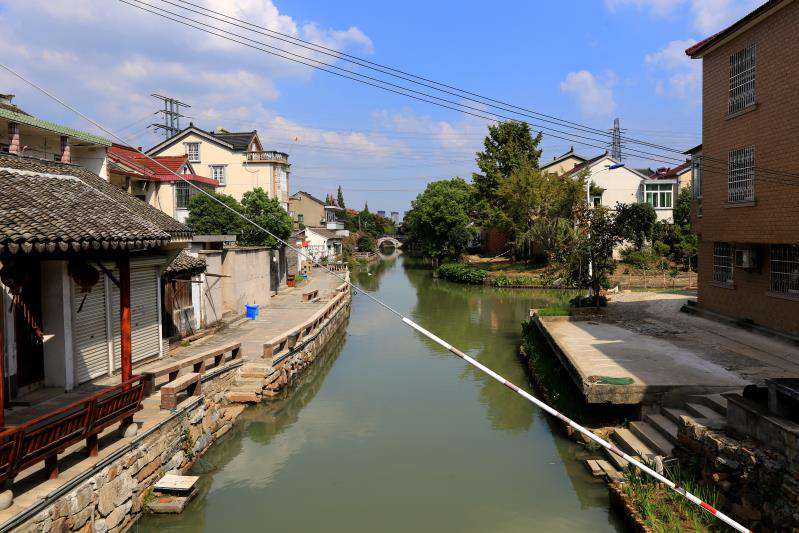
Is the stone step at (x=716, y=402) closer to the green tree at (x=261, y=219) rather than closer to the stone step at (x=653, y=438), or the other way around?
the stone step at (x=653, y=438)

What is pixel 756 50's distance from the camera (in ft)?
44.8

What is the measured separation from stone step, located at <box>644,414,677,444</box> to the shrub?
31931mm

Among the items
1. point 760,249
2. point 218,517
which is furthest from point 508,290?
point 218,517

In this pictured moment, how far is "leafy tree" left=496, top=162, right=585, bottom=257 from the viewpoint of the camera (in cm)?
3712

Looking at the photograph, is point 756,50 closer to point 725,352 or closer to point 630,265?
point 725,352

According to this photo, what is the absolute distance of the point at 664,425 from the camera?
871 centimetres

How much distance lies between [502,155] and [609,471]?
41.2 meters

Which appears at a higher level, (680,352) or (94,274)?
(94,274)

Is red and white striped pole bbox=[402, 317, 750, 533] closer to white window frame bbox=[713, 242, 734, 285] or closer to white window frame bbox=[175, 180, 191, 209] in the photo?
white window frame bbox=[713, 242, 734, 285]

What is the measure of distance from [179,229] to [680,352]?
11.7 m

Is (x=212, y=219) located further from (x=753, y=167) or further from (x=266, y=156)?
(x=753, y=167)

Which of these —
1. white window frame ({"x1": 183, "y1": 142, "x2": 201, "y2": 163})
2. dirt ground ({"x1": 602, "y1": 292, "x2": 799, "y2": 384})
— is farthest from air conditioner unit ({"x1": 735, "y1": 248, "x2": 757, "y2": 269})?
white window frame ({"x1": 183, "y1": 142, "x2": 201, "y2": 163})

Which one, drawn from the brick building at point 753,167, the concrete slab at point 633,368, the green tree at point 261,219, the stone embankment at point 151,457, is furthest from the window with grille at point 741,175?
→ the green tree at point 261,219

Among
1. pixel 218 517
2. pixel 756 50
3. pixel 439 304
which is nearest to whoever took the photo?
pixel 218 517
